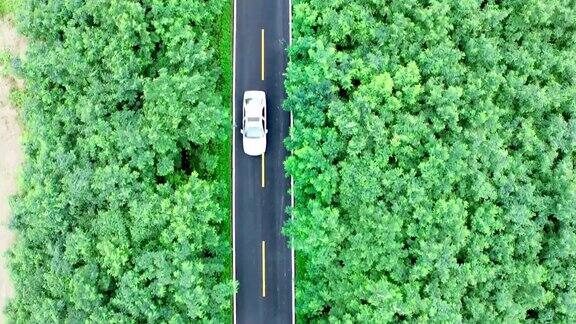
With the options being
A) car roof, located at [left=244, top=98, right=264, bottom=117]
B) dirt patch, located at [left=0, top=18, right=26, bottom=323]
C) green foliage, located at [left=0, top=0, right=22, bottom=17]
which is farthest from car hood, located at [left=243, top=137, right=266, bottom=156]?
green foliage, located at [left=0, top=0, right=22, bottom=17]

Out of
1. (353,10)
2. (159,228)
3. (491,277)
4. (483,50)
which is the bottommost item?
(491,277)

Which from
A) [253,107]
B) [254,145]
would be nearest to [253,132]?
[254,145]

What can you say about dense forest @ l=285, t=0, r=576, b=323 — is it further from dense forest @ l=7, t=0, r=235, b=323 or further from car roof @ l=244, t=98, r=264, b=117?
dense forest @ l=7, t=0, r=235, b=323

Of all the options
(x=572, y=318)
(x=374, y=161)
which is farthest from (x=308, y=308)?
(x=572, y=318)

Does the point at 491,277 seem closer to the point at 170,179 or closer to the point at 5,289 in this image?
the point at 170,179

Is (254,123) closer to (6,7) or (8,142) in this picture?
(8,142)
